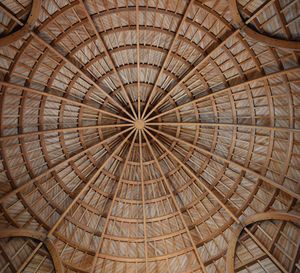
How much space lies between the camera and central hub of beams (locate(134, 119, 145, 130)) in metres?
20.8

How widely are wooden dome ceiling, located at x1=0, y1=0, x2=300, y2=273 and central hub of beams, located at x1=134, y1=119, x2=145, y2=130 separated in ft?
0.23

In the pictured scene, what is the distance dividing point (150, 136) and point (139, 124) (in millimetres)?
1566

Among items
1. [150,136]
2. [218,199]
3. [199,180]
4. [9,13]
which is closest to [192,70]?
[150,136]

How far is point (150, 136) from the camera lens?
22.2 metres

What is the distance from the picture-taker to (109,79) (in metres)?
20.7

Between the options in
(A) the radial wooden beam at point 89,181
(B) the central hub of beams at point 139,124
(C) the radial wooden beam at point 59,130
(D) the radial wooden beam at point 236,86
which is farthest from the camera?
(B) the central hub of beams at point 139,124

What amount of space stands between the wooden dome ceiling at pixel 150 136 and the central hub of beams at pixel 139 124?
0.07 metres

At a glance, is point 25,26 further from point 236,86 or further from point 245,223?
point 245,223

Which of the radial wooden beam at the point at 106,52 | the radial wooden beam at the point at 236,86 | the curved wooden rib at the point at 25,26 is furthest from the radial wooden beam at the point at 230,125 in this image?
the curved wooden rib at the point at 25,26

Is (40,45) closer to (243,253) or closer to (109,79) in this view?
(109,79)

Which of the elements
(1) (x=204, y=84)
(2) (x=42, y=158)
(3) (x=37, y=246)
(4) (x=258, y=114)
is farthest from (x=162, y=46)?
(3) (x=37, y=246)

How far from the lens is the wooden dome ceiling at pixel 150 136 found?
57.7ft

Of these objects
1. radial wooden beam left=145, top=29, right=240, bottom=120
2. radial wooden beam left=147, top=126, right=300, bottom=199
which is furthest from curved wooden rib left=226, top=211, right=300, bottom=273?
radial wooden beam left=145, top=29, right=240, bottom=120

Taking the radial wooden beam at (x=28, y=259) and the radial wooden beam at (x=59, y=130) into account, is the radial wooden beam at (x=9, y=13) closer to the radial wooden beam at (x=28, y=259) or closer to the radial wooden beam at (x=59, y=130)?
the radial wooden beam at (x=59, y=130)
